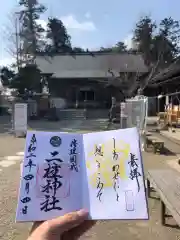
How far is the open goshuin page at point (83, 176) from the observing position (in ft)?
5.08

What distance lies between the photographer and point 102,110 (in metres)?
31.8

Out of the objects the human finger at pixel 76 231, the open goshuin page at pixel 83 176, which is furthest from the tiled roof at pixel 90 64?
the human finger at pixel 76 231

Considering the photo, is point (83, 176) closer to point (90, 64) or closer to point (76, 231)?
point (76, 231)

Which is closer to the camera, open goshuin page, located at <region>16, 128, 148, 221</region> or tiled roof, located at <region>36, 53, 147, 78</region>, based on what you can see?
open goshuin page, located at <region>16, 128, 148, 221</region>

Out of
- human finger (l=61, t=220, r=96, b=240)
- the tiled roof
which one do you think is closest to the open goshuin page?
human finger (l=61, t=220, r=96, b=240)

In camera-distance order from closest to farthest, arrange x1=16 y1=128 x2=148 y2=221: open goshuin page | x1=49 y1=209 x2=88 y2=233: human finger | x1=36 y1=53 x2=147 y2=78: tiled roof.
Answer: x1=49 y1=209 x2=88 y2=233: human finger
x1=16 y1=128 x2=148 y2=221: open goshuin page
x1=36 y1=53 x2=147 y2=78: tiled roof

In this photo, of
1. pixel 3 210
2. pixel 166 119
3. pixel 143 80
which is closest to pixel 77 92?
pixel 143 80

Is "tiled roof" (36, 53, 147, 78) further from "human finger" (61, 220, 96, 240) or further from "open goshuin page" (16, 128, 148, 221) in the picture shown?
"human finger" (61, 220, 96, 240)

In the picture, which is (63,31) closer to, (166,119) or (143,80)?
(143,80)

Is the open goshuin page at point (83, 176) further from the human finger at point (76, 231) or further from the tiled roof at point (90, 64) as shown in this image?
the tiled roof at point (90, 64)

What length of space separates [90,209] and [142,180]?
284mm

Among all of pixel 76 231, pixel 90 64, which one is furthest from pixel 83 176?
pixel 90 64

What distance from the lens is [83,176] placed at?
164 cm

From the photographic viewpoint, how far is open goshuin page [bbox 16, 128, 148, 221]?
155 cm
